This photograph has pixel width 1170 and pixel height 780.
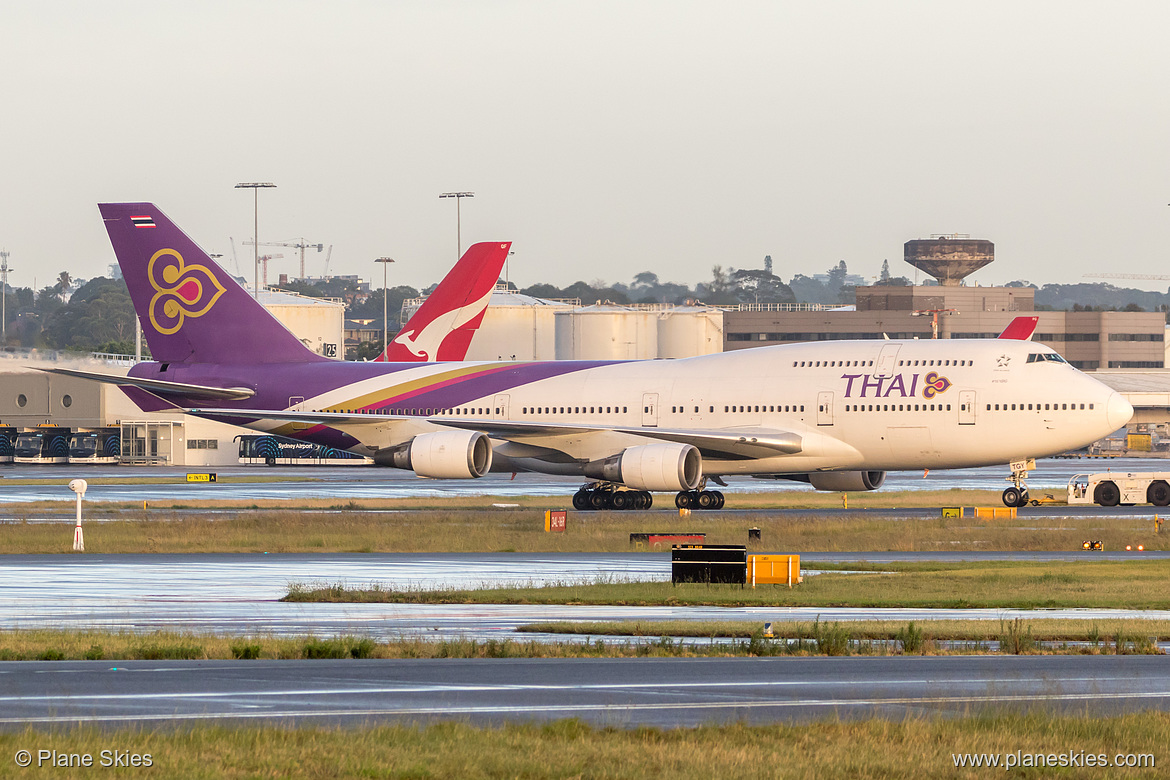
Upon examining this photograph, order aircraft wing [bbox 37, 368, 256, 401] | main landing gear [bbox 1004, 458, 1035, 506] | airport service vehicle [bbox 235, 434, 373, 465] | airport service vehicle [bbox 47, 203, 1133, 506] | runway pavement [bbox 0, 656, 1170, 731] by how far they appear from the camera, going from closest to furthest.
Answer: runway pavement [bbox 0, 656, 1170, 731], airport service vehicle [bbox 47, 203, 1133, 506], main landing gear [bbox 1004, 458, 1035, 506], aircraft wing [bbox 37, 368, 256, 401], airport service vehicle [bbox 235, 434, 373, 465]

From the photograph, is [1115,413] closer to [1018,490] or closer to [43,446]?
[1018,490]

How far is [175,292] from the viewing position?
5797 cm

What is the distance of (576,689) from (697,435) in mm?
33004

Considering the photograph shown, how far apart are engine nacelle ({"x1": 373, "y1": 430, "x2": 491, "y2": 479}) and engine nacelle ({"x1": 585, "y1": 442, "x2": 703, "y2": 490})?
4.39 m

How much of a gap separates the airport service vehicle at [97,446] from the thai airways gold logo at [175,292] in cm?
5554

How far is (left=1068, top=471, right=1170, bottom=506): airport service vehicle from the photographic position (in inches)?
2094

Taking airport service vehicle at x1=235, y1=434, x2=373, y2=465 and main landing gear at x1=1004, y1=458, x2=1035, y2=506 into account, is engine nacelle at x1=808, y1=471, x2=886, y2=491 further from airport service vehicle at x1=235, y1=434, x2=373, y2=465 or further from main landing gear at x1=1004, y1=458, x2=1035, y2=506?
airport service vehicle at x1=235, y1=434, x2=373, y2=465

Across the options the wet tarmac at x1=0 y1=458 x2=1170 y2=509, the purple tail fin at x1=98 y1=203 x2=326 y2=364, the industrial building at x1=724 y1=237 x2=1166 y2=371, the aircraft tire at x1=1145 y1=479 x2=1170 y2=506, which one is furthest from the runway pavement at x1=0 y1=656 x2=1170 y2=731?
the industrial building at x1=724 y1=237 x2=1166 y2=371

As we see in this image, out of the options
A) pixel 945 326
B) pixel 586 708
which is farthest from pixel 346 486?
pixel 945 326

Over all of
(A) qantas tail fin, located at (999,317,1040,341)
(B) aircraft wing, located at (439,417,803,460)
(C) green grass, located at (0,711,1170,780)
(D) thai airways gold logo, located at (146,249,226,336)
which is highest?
(D) thai airways gold logo, located at (146,249,226,336)

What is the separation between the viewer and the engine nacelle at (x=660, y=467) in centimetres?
4847

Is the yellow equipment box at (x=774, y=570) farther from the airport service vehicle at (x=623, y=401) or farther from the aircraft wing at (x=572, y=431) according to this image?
the aircraft wing at (x=572, y=431)

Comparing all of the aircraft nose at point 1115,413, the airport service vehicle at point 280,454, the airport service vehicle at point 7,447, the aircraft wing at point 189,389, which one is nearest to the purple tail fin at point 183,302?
the aircraft wing at point 189,389

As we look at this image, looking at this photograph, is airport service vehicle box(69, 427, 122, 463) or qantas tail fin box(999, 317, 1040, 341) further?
airport service vehicle box(69, 427, 122, 463)
